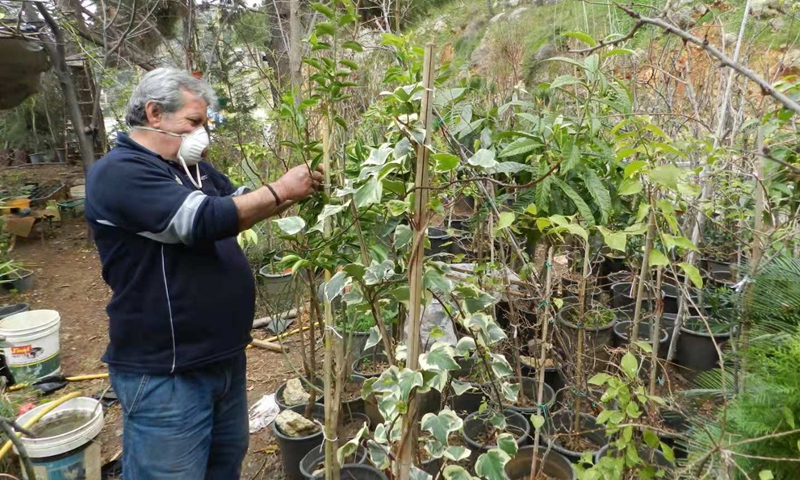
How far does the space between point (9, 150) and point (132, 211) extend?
13567 mm

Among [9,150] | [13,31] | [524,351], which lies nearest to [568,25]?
[524,351]

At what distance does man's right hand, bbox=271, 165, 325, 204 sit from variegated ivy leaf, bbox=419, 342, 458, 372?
630 mm

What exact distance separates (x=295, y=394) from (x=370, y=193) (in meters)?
2.05

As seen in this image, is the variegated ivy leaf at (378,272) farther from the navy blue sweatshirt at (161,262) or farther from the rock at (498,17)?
the rock at (498,17)

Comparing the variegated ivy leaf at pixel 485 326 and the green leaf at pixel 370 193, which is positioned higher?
the green leaf at pixel 370 193

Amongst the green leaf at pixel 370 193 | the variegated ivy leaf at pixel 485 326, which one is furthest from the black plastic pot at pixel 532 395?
the green leaf at pixel 370 193

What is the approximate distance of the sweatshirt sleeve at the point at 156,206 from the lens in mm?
1482

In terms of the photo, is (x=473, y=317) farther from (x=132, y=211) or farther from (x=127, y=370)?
(x=127, y=370)

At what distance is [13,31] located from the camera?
3.88m

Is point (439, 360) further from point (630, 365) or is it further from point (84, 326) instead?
point (84, 326)

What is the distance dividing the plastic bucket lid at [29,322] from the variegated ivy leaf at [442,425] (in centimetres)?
317

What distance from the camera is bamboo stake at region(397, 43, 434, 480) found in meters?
1.11

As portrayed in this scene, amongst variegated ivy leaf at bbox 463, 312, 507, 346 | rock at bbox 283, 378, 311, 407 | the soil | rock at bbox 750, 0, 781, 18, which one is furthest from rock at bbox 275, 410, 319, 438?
rock at bbox 750, 0, 781, 18

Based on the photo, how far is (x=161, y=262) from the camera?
1606mm
